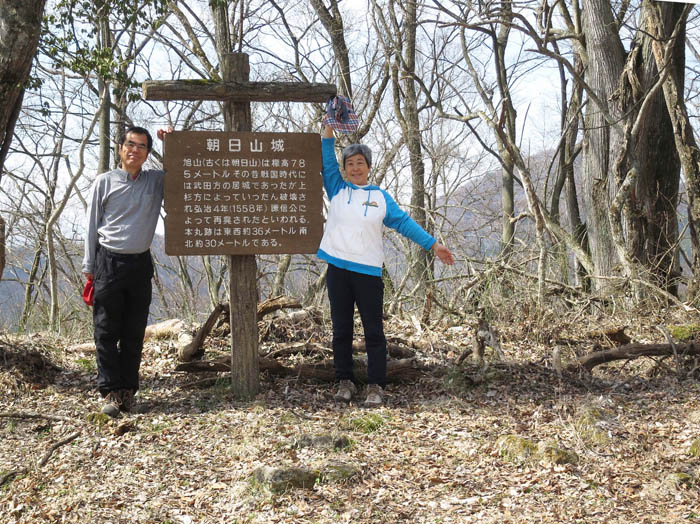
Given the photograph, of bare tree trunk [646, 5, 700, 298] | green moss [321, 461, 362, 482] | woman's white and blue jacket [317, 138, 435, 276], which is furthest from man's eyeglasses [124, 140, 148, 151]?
bare tree trunk [646, 5, 700, 298]

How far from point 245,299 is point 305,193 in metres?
0.93

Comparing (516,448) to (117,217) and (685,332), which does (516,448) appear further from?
(117,217)

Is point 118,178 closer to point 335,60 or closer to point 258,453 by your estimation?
point 258,453

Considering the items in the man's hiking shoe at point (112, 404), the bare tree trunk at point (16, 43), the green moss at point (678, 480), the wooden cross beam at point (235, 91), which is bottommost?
the green moss at point (678, 480)

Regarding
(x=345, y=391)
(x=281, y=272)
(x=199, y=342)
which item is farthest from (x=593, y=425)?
(x=281, y=272)

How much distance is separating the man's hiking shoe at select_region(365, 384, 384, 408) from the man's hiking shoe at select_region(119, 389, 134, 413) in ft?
5.69

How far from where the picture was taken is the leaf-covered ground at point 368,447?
3230mm

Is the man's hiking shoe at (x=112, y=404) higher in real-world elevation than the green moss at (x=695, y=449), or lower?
higher

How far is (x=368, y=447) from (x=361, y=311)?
1149 millimetres

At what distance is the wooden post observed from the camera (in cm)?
482

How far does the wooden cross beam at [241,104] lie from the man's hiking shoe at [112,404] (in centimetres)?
85

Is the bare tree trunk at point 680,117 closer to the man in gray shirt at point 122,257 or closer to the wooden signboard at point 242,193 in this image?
the wooden signboard at point 242,193

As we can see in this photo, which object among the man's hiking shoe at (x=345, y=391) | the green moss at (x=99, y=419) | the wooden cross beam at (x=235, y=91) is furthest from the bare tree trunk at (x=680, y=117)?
the green moss at (x=99, y=419)

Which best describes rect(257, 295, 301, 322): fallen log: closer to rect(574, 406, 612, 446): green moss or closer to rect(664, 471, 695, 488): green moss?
rect(574, 406, 612, 446): green moss
